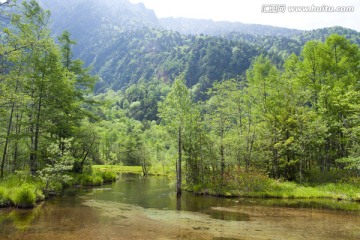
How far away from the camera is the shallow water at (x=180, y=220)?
14.9 m

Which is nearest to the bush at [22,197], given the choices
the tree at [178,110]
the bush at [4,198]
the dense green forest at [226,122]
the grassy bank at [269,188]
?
the bush at [4,198]

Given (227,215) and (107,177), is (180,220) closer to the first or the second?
(227,215)

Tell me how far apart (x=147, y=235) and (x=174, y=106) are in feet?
64.4

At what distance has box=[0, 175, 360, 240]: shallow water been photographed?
1493 cm

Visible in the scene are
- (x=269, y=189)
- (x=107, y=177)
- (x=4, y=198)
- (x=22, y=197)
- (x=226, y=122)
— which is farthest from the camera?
(x=107, y=177)

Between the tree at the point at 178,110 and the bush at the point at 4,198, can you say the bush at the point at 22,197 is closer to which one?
the bush at the point at 4,198

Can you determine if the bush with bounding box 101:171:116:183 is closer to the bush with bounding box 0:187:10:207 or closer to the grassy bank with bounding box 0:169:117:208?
the grassy bank with bounding box 0:169:117:208

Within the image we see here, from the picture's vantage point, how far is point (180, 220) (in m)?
18.7

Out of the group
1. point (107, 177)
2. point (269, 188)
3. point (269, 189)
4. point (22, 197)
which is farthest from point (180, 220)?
point (107, 177)

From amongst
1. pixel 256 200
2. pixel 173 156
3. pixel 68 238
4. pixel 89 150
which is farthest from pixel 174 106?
pixel 68 238

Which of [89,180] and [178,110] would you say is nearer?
[178,110]

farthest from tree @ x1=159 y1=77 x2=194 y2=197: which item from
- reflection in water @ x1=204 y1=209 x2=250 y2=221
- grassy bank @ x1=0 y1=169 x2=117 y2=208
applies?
grassy bank @ x1=0 y1=169 x2=117 y2=208

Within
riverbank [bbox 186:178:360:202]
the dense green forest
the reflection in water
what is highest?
the dense green forest

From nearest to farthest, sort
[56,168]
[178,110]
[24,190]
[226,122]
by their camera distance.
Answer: [24,190], [56,168], [178,110], [226,122]
